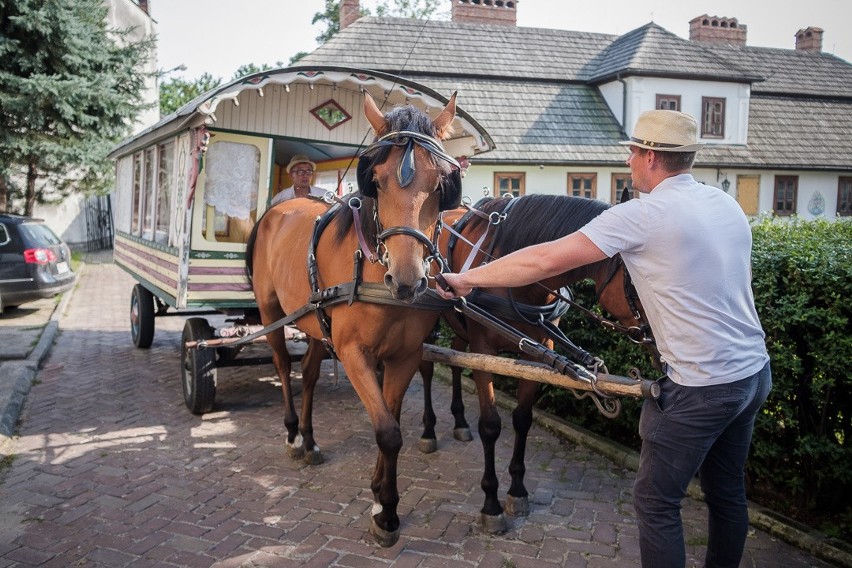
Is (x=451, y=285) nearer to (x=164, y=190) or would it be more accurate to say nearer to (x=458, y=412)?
(x=458, y=412)

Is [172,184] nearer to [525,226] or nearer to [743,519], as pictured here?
[525,226]

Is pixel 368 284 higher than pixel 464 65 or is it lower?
lower

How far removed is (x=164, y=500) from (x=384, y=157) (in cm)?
267

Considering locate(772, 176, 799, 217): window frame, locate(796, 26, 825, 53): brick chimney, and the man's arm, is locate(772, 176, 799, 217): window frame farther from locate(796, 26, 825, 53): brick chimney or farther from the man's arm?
the man's arm

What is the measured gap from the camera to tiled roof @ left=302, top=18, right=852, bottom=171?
21234 mm

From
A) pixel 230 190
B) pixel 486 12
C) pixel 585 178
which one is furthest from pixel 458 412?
pixel 486 12

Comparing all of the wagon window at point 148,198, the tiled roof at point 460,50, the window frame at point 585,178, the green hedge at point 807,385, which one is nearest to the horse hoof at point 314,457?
the green hedge at point 807,385

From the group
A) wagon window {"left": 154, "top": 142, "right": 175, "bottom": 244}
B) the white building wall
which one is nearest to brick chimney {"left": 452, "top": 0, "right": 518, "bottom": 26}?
the white building wall

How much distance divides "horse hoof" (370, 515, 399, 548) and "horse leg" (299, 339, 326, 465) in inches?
52.0

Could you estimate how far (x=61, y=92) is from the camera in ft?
47.6

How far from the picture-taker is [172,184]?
20.4 feet

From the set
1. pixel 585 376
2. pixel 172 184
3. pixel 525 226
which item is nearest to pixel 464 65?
pixel 172 184

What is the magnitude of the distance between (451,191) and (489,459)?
5.56ft

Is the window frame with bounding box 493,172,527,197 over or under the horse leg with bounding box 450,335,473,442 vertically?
over
